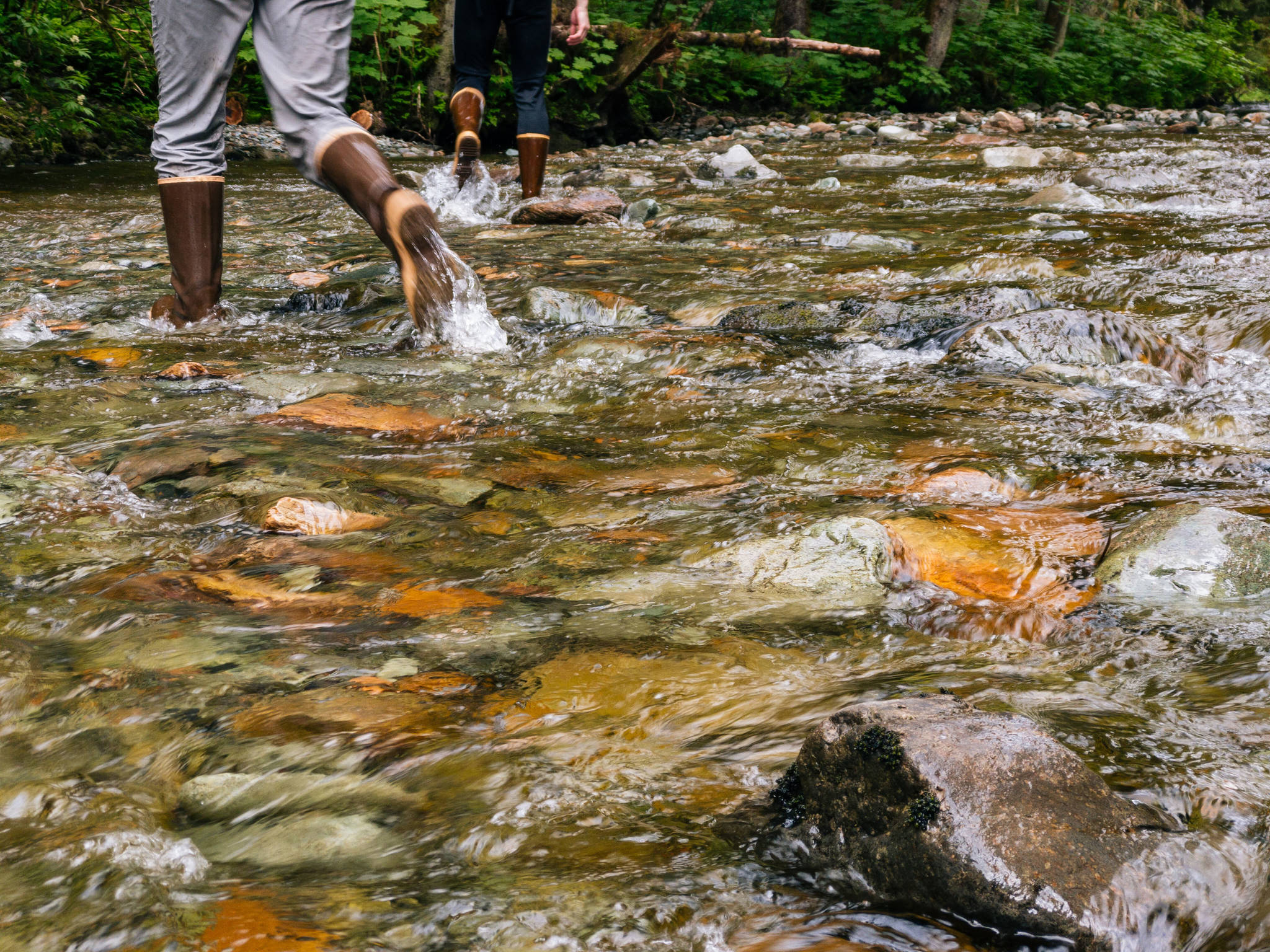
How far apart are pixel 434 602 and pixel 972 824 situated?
107cm

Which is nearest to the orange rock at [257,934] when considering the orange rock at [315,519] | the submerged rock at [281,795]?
the submerged rock at [281,795]

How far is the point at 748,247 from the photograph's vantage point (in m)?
5.44

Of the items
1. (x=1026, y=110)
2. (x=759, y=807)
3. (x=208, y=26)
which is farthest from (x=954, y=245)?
(x=1026, y=110)

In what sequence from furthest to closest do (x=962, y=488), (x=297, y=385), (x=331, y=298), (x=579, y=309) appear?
(x=331, y=298)
(x=579, y=309)
(x=297, y=385)
(x=962, y=488)

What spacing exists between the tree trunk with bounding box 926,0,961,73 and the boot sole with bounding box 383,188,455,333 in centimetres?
1718

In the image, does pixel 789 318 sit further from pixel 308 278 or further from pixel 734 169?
pixel 734 169

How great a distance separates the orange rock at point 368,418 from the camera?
9.34 feet

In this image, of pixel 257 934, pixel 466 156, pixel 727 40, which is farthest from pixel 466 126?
pixel 727 40

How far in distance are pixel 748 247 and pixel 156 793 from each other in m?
4.57

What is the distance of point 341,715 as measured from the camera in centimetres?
151

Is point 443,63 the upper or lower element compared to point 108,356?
upper

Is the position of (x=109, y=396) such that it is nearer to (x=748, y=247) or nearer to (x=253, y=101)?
(x=748, y=247)

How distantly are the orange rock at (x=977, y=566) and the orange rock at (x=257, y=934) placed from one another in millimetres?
1270

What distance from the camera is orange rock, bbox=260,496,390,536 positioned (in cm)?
219
